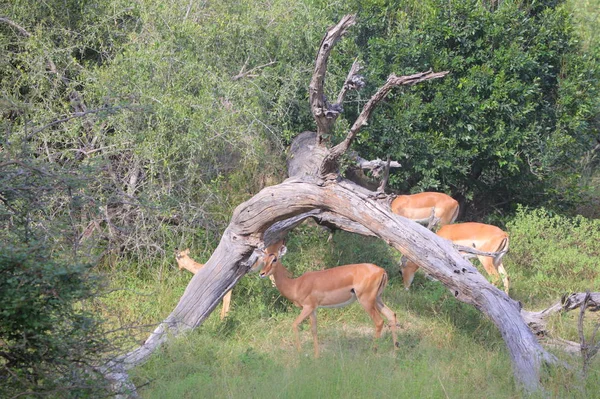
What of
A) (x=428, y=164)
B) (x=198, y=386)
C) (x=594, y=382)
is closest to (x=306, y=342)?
(x=198, y=386)

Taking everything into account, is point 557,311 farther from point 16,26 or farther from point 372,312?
point 16,26

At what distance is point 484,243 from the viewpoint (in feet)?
29.7

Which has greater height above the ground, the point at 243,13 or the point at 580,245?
the point at 243,13

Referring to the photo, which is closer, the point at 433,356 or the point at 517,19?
the point at 433,356

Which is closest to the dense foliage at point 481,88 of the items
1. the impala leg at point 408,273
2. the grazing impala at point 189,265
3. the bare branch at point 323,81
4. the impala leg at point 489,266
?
the impala leg at point 489,266

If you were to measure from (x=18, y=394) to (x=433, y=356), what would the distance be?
12.4 ft

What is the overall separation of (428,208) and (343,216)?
3.58m

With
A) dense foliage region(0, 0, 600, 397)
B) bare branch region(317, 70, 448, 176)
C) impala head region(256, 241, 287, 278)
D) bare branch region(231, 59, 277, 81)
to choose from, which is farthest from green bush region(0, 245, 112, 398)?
bare branch region(231, 59, 277, 81)

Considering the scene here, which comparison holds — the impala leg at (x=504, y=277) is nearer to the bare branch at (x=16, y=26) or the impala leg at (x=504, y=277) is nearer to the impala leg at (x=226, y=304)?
the impala leg at (x=226, y=304)

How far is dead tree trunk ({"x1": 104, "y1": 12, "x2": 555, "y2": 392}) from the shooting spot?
19.2 feet

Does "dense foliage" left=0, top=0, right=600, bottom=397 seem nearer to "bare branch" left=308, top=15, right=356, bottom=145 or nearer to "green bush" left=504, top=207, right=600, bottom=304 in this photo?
"green bush" left=504, top=207, right=600, bottom=304

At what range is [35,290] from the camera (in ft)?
13.7

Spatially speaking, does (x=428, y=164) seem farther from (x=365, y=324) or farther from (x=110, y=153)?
(x=110, y=153)

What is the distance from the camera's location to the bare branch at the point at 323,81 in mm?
6215
